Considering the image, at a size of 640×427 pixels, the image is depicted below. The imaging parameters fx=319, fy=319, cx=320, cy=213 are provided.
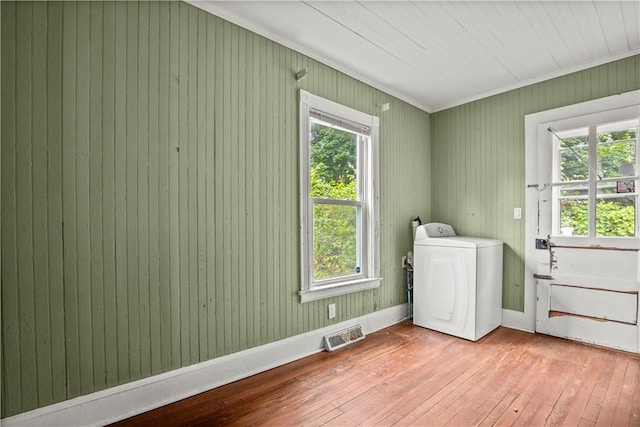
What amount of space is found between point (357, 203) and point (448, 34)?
1.51m

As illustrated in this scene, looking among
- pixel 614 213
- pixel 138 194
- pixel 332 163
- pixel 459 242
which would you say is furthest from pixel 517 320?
pixel 138 194

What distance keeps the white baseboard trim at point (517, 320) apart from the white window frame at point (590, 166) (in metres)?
0.81

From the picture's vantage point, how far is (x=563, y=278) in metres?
2.90

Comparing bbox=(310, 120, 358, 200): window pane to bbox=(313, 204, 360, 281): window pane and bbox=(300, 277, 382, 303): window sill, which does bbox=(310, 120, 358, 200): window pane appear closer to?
bbox=(313, 204, 360, 281): window pane

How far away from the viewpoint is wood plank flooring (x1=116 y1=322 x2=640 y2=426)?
1708 millimetres

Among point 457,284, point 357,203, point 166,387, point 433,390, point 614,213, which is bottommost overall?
point 433,390

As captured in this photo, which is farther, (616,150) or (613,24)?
(616,150)

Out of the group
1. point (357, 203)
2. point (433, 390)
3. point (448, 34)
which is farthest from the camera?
point (357, 203)

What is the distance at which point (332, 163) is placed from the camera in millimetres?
2850

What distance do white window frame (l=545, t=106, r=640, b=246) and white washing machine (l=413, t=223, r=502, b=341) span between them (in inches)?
22.8

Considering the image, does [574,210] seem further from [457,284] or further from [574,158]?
[457,284]

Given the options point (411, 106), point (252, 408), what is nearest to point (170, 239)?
point (252, 408)

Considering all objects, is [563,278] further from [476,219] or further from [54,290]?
[54,290]

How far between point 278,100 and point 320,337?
6.26 feet
